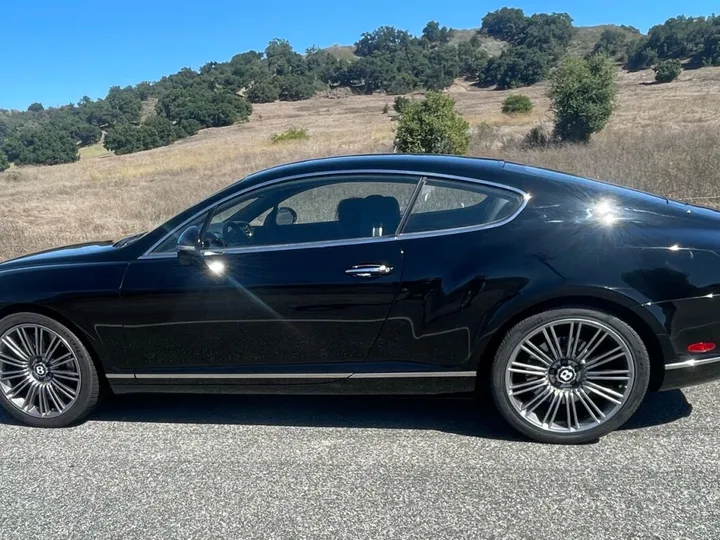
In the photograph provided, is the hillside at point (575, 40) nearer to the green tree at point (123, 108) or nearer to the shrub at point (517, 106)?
the green tree at point (123, 108)

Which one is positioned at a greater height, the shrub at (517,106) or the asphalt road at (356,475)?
the shrub at (517,106)

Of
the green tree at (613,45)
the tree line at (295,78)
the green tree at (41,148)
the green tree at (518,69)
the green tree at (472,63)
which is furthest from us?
the green tree at (472,63)

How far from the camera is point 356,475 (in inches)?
117

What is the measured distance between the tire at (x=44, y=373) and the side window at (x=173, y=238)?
75 cm

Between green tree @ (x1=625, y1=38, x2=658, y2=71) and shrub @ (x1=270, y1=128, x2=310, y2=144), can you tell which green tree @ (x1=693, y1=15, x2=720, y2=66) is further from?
shrub @ (x1=270, y1=128, x2=310, y2=144)

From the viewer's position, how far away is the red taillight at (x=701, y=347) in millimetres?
3025

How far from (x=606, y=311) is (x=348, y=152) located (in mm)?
26902

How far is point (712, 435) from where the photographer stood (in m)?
3.15

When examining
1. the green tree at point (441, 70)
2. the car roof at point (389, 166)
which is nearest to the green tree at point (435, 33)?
the green tree at point (441, 70)

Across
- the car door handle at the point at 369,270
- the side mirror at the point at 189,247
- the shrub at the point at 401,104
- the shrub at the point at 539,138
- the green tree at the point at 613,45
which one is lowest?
the shrub at the point at 539,138

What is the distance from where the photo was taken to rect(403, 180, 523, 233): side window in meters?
3.22

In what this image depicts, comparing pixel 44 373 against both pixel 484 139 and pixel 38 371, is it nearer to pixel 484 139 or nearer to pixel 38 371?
pixel 38 371

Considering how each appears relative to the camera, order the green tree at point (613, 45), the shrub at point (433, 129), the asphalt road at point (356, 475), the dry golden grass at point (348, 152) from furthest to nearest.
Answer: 1. the green tree at point (613, 45)
2. the shrub at point (433, 129)
3. the dry golden grass at point (348, 152)
4. the asphalt road at point (356, 475)

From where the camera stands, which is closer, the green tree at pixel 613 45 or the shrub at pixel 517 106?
the shrub at pixel 517 106
